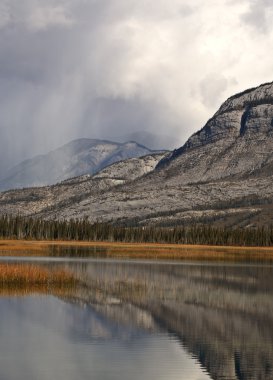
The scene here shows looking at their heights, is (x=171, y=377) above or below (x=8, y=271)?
below

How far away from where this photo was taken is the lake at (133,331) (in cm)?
3678

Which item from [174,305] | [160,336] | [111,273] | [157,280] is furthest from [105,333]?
[111,273]

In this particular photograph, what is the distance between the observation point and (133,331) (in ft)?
159

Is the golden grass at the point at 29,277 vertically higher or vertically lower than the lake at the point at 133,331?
higher

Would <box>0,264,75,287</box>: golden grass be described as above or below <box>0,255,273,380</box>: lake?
above

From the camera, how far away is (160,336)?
4706cm

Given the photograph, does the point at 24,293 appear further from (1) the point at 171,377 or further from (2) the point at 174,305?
(1) the point at 171,377

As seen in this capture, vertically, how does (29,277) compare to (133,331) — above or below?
above

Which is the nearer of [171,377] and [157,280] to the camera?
[171,377]

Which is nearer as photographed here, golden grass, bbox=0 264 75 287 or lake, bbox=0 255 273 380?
lake, bbox=0 255 273 380

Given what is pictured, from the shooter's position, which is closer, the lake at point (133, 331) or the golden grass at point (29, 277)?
the lake at point (133, 331)

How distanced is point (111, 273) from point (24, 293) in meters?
30.9

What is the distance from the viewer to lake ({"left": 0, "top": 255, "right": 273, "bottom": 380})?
36.8m

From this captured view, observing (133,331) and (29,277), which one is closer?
(133,331)
